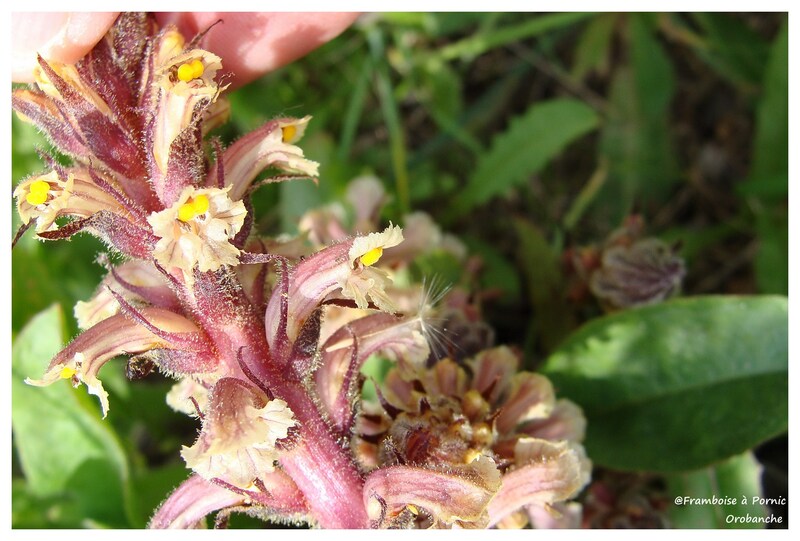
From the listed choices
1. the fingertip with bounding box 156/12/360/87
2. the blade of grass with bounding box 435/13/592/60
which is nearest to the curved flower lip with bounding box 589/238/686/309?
the blade of grass with bounding box 435/13/592/60

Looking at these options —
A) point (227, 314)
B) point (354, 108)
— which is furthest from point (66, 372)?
point (354, 108)

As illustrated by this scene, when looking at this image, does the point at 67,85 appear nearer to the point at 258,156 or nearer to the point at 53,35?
the point at 53,35

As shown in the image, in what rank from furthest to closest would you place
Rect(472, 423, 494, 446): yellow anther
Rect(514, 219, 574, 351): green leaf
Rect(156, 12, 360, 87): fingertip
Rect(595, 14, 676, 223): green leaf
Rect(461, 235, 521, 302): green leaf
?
Rect(595, 14, 676, 223): green leaf → Rect(461, 235, 521, 302): green leaf → Rect(514, 219, 574, 351): green leaf → Rect(156, 12, 360, 87): fingertip → Rect(472, 423, 494, 446): yellow anther

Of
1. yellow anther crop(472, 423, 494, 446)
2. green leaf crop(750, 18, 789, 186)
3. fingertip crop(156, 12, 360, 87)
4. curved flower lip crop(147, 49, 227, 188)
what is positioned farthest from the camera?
green leaf crop(750, 18, 789, 186)

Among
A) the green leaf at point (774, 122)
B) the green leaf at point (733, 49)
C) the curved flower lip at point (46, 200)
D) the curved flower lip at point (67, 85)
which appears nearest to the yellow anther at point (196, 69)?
the curved flower lip at point (67, 85)

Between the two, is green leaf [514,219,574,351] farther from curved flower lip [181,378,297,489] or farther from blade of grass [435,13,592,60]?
curved flower lip [181,378,297,489]
